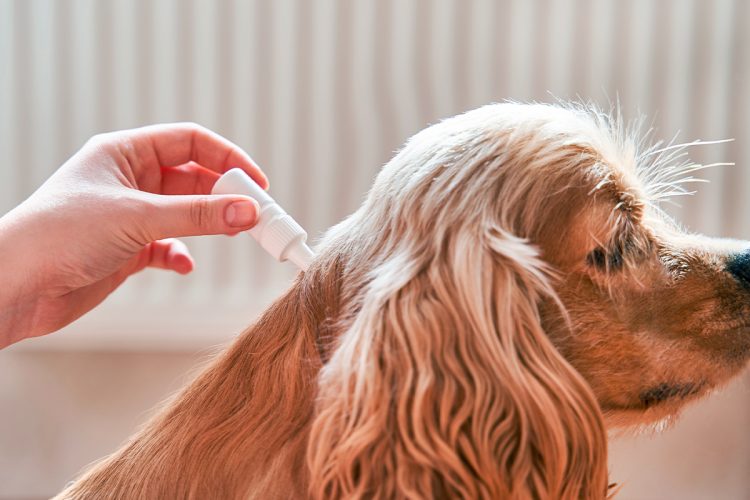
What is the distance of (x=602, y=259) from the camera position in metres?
0.86

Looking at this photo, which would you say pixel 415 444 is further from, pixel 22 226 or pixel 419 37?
pixel 419 37

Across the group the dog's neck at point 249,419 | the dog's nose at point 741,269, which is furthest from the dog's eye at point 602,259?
the dog's neck at point 249,419

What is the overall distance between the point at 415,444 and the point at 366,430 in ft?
0.16

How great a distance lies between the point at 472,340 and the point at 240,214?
14.1 inches

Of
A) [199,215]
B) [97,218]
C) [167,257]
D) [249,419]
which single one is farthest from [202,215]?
[167,257]

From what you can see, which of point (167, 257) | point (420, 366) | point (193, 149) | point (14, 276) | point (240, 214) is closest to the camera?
point (420, 366)

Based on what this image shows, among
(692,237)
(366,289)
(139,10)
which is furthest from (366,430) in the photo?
(139,10)

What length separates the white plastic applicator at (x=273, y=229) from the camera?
1.00 m

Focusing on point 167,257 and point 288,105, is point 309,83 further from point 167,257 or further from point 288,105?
point 167,257

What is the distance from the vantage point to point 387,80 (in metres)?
1.98

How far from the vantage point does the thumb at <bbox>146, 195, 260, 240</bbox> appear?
99cm

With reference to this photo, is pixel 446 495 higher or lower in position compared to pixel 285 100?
lower

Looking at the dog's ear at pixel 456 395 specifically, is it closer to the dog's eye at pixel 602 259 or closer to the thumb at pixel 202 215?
the dog's eye at pixel 602 259

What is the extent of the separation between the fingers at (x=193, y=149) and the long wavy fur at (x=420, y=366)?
471mm
